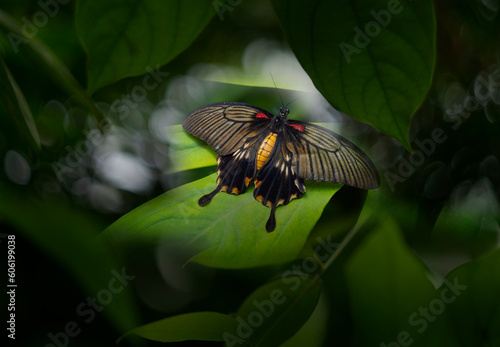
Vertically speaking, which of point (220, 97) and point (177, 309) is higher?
point (220, 97)

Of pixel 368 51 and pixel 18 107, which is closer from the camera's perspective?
pixel 368 51

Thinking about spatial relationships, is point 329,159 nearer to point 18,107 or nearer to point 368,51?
point 368,51

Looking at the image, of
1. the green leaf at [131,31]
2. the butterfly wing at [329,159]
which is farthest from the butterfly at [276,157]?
the green leaf at [131,31]

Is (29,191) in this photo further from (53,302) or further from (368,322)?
(368,322)

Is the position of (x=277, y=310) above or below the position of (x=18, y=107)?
below

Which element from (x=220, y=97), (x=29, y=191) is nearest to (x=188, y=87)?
(x=220, y=97)

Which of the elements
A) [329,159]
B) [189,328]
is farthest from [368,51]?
[189,328]
